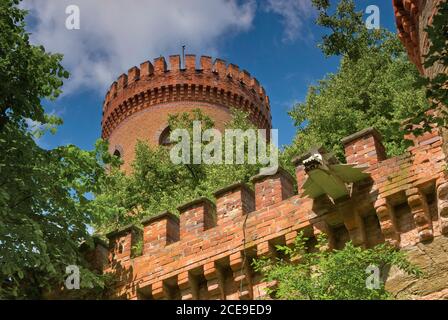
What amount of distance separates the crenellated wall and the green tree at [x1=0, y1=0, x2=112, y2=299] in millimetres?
880

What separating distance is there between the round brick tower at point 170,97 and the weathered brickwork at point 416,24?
17517mm

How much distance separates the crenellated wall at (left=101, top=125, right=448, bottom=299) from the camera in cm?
930

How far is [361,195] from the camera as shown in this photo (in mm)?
9742

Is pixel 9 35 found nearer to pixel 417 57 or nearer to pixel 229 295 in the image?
pixel 229 295

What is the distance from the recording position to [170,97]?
30.3 m

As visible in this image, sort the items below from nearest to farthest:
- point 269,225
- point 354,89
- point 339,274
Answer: point 339,274, point 269,225, point 354,89

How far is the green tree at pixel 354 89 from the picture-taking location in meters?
18.6

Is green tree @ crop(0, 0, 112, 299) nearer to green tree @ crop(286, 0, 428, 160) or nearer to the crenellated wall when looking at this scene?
the crenellated wall

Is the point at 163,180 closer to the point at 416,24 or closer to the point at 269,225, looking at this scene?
the point at 269,225

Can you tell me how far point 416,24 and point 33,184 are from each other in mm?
6153

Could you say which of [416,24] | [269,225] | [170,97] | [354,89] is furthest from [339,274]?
[170,97]

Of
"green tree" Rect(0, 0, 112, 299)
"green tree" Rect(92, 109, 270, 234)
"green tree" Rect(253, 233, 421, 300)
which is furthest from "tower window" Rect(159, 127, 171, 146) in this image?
"green tree" Rect(253, 233, 421, 300)
